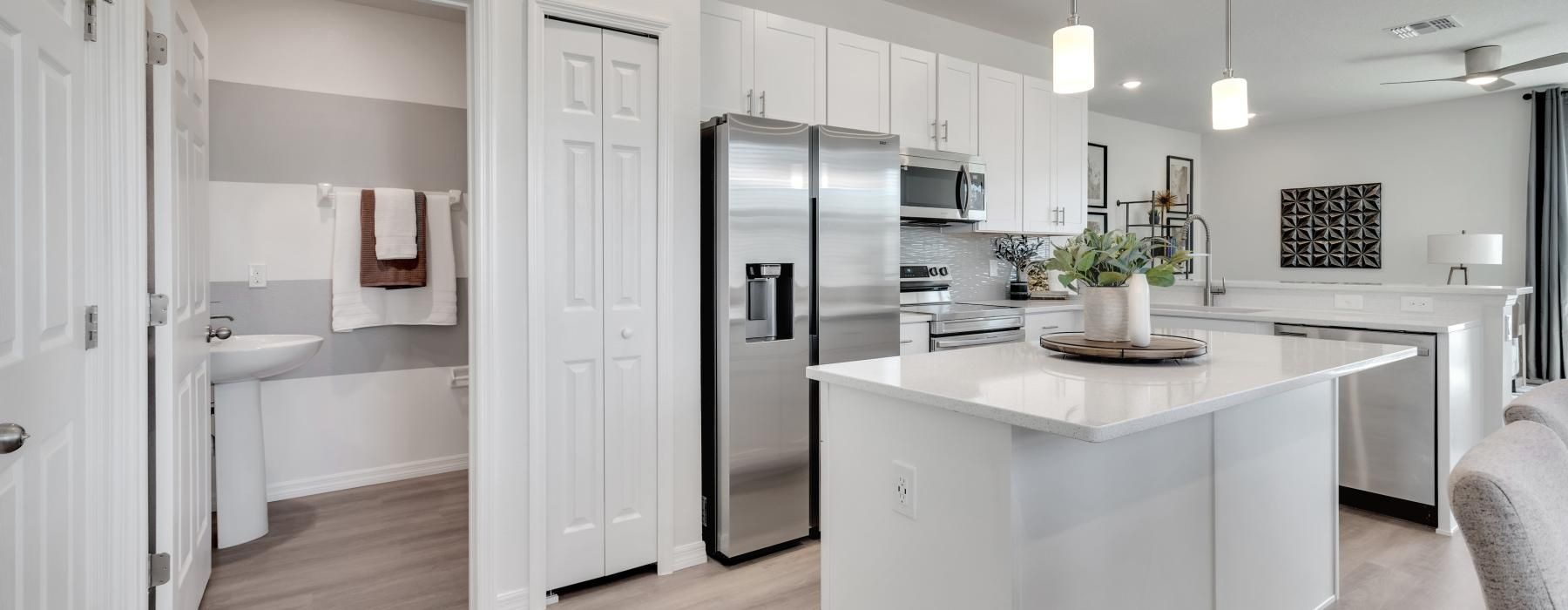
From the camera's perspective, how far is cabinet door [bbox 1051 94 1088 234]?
4660 millimetres

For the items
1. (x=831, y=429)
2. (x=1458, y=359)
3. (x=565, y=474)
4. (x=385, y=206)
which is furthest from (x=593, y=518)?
(x=1458, y=359)

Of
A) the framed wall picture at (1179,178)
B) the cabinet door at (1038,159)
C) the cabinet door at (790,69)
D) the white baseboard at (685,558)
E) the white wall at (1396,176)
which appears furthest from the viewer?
the framed wall picture at (1179,178)

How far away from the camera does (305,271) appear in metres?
3.56

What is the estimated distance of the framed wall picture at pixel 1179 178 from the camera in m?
7.46

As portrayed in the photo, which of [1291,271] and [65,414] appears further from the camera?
[1291,271]

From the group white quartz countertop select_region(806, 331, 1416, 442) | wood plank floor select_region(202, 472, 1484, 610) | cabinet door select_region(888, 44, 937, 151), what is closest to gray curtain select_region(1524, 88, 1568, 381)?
wood plank floor select_region(202, 472, 1484, 610)

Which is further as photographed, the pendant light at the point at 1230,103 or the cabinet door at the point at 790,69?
the cabinet door at the point at 790,69

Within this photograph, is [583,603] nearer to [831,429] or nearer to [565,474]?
[565,474]

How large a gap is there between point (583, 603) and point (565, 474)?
17.0 inches

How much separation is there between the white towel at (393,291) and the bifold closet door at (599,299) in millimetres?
1728

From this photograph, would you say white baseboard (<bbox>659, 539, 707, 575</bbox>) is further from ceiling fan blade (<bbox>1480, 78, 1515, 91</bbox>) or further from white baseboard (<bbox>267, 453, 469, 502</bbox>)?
ceiling fan blade (<bbox>1480, 78, 1515, 91</bbox>)

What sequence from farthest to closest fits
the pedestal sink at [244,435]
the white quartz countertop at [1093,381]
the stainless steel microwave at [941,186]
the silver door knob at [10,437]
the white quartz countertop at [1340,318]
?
the stainless steel microwave at [941,186], the white quartz countertop at [1340,318], the pedestal sink at [244,435], the white quartz countertop at [1093,381], the silver door knob at [10,437]

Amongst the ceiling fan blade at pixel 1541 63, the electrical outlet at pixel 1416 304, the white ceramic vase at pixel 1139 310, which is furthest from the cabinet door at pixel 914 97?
the ceiling fan blade at pixel 1541 63

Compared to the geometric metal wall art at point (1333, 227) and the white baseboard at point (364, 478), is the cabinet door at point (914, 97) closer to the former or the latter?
the white baseboard at point (364, 478)
